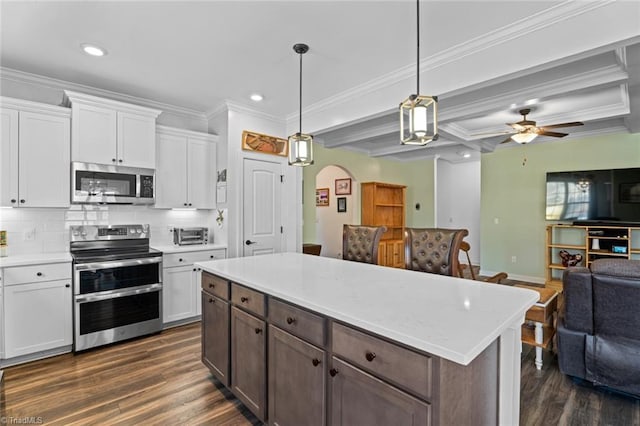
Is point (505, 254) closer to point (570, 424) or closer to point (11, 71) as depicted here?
point (570, 424)

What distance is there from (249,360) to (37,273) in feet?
7.41

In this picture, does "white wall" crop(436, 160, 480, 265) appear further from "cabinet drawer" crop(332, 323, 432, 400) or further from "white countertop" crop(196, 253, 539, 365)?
"cabinet drawer" crop(332, 323, 432, 400)

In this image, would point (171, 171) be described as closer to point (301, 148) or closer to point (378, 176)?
point (301, 148)

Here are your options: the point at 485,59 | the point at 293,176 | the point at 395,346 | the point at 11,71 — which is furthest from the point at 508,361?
the point at 11,71

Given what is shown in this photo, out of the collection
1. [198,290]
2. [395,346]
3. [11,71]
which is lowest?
[198,290]

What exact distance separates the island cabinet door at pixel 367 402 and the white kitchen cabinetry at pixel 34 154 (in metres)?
3.28

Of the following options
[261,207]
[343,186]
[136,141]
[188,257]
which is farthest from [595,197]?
[136,141]

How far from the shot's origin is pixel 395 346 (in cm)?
117

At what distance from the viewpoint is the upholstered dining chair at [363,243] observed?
296cm

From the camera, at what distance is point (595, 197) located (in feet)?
17.8

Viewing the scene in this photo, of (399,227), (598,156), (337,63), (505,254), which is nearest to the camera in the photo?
(337,63)

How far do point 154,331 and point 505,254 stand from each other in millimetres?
6382

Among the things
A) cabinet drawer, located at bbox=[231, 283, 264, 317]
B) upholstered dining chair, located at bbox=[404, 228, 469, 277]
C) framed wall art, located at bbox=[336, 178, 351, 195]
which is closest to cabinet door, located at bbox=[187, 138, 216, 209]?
cabinet drawer, located at bbox=[231, 283, 264, 317]

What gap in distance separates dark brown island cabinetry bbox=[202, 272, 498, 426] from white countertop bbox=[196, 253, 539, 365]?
0.20 ft
